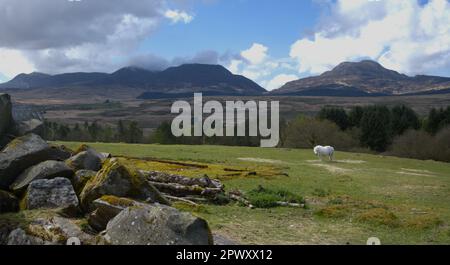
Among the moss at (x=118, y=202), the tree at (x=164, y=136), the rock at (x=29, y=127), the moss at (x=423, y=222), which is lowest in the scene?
the tree at (x=164, y=136)

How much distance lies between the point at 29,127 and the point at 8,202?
8464 millimetres

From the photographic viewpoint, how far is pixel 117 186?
55.1 ft

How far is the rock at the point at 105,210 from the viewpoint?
14.2 meters

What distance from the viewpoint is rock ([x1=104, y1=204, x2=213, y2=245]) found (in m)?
11.9

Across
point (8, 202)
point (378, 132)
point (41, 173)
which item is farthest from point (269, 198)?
point (378, 132)

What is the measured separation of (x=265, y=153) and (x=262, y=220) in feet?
143

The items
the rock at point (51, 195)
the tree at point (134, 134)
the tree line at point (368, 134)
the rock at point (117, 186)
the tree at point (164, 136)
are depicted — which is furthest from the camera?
the tree at point (134, 134)

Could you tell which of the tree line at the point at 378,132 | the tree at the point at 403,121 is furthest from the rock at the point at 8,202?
the tree at the point at 403,121

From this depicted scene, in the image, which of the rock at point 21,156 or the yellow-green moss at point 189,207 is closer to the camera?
the rock at point 21,156

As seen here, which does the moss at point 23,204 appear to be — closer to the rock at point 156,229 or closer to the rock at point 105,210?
the rock at point 105,210

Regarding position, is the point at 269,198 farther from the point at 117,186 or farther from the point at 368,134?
the point at 368,134

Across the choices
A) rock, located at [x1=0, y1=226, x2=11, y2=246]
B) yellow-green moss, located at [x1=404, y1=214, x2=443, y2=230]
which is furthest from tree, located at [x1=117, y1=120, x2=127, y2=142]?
rock, located at [x1=0, y1=226, x2=11, y2=246]
